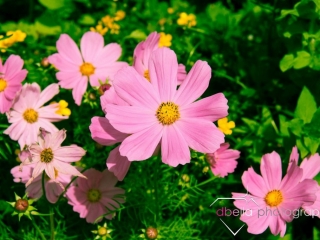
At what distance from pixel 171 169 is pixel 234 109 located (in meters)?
0.33

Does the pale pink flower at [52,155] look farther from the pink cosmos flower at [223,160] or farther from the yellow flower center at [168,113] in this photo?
the pink cosmos flower at [223,160]

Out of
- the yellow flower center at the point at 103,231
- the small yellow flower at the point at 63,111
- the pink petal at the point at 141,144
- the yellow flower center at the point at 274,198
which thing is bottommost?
the yellow flower center at the point at 103,231

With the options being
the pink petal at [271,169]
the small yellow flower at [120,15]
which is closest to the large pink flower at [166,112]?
the pink petal at [271,169]

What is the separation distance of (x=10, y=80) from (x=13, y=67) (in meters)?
0.04

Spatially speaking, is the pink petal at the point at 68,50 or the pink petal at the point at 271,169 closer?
the pink petal at the point at 271,169

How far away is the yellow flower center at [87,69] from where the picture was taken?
1543 mm

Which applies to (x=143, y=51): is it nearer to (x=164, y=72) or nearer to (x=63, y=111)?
(x=164, y=72)

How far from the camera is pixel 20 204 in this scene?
1.18 m

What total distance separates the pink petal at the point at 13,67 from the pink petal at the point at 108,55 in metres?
0.28

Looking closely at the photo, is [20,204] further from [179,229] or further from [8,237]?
[179,229]

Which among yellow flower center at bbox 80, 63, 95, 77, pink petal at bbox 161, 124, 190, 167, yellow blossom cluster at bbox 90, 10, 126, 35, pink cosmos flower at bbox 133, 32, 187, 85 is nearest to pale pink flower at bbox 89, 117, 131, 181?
pink petal at bbox 161, 124, 190, 167

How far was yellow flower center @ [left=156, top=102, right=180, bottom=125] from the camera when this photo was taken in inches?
45.6

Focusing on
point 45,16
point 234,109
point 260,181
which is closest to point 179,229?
point 260,181

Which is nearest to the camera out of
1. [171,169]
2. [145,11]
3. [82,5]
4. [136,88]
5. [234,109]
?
[136,88]
